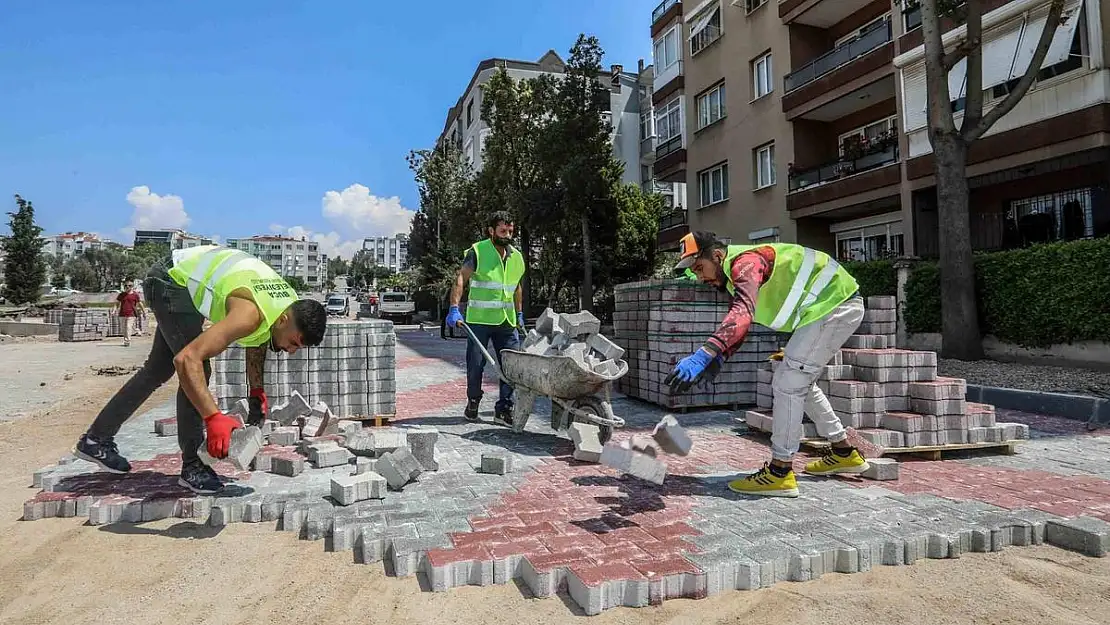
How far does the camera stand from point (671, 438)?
324 centimetres

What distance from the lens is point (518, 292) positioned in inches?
239

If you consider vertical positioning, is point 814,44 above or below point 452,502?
above

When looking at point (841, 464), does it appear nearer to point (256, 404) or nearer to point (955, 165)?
point (256, 404)

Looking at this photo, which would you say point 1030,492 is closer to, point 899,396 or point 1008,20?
point 899,396

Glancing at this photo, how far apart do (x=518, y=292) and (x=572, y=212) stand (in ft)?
52.7

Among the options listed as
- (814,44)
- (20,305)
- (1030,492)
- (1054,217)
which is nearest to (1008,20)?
(1054,217)

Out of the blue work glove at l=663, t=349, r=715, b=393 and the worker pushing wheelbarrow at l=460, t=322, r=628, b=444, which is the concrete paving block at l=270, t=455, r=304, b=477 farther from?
the blue work glove at l=663, t=349, r=715, b=393

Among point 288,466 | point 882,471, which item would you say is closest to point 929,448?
point 882,471

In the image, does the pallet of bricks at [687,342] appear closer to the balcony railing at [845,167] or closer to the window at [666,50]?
the balcony railing at [845,167]

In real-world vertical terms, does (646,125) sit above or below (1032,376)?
above

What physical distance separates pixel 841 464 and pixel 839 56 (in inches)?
614

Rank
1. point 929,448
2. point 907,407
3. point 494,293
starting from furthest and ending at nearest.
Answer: point 494,293
point 907,407
point 929,448

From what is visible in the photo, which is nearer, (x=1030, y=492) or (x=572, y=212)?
(x=1030, y=492)

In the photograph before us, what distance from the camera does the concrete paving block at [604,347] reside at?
488 centimetres
